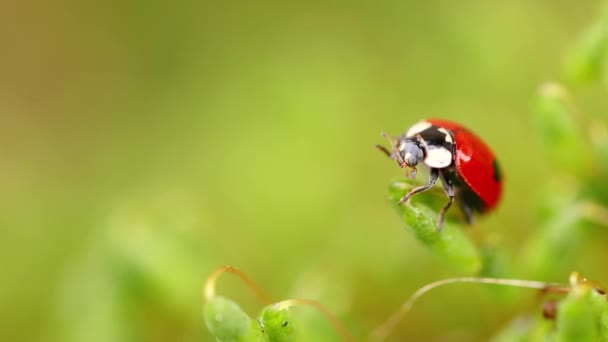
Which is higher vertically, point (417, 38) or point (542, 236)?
point (417, 38)

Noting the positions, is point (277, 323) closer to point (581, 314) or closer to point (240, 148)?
point (581, 314)

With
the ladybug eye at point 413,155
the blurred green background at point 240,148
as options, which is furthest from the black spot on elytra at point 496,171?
the blurred green background at point 240,148

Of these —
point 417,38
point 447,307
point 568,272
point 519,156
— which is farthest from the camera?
point 417,38

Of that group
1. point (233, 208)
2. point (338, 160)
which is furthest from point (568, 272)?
point (233, 208)

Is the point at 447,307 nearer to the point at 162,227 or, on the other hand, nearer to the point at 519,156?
the point at 519,156

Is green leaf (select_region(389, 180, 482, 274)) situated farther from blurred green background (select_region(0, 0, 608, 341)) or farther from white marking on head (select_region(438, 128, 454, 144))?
blurred green background (select_region(0, 0, 608, 341))

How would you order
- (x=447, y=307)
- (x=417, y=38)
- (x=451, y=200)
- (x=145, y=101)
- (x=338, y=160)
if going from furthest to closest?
(x=145, y=101)
(x=417, y=38)
(x=338, y=160)
(x=447, y=307)
(x=451, y=200)

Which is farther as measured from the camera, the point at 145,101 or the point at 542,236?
the point at 145,101
